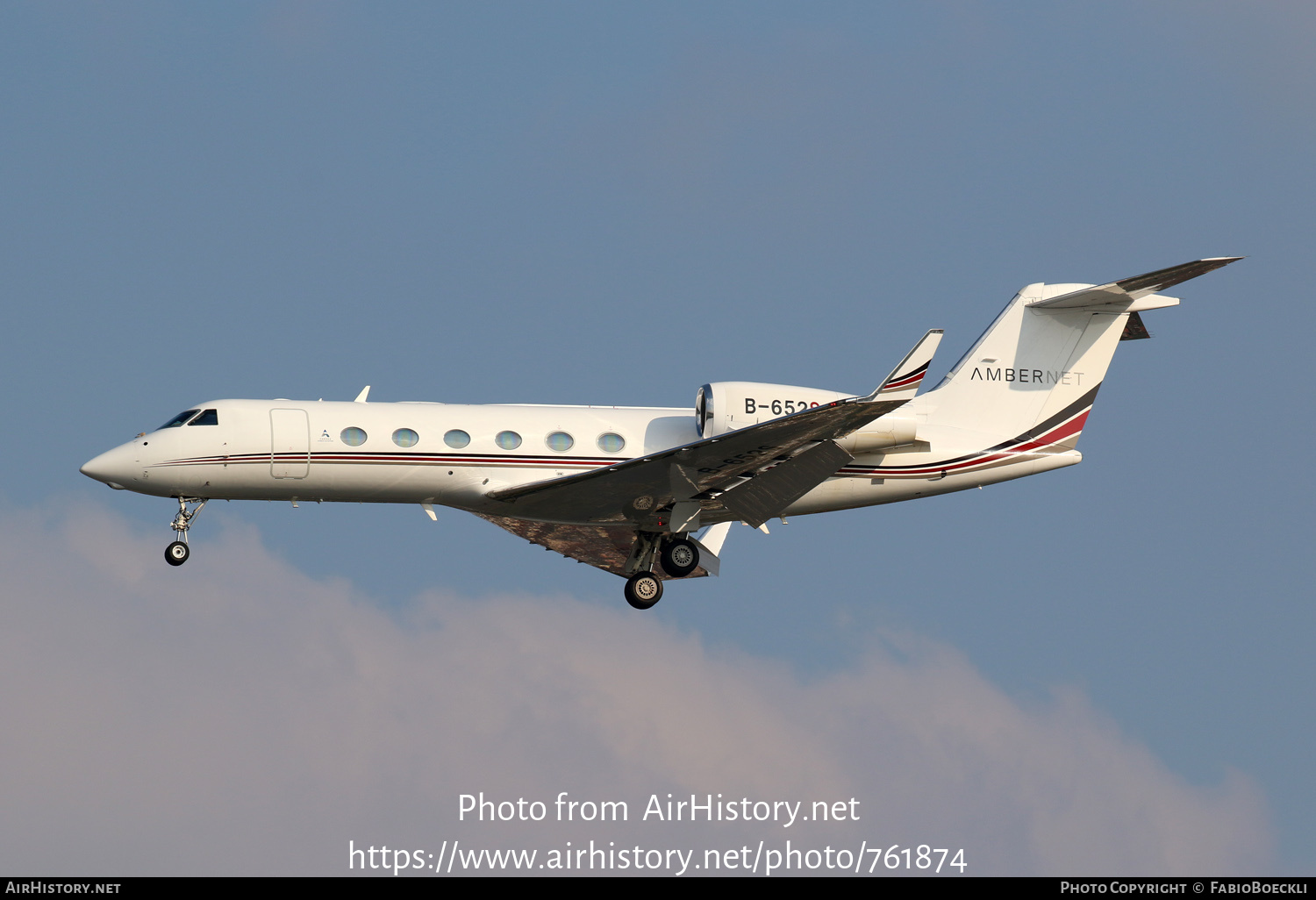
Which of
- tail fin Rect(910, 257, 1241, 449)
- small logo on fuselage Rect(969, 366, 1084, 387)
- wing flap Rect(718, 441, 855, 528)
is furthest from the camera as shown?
small logo on fuselage Rect(969, 366, 1084, 387)

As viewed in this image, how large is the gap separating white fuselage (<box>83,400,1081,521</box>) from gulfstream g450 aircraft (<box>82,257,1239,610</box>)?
24 millimetres

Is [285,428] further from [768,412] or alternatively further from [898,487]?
[898,487]

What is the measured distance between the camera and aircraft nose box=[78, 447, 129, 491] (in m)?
27.1

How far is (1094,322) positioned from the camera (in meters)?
30.5

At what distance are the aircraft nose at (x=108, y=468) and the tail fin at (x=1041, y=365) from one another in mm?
13622

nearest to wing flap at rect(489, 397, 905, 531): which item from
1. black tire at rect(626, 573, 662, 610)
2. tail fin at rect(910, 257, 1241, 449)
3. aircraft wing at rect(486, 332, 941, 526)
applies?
aircraft wing at rect(486, 332, 941, 526)

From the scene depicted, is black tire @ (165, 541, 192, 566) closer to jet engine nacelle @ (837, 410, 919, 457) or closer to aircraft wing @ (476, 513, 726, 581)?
aircraft wing @ (476, 513, 726, 581)

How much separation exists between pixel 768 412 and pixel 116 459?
10756 mm

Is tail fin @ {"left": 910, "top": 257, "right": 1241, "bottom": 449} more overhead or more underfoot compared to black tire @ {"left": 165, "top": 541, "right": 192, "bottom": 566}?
more overhead

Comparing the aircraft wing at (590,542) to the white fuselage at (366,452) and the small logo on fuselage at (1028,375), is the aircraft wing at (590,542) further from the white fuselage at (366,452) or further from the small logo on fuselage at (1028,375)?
the small logo on fuselage at (1028,375)

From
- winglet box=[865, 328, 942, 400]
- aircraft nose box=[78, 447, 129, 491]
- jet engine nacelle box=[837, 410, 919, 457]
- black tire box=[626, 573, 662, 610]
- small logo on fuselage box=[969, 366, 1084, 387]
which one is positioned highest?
winglet box=[865, 328, 942, 400]

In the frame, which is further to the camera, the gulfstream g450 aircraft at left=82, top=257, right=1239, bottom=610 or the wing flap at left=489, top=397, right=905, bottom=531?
the gulfstream g450 aircraft at left=82, top=257, right=1239, bottom=610
